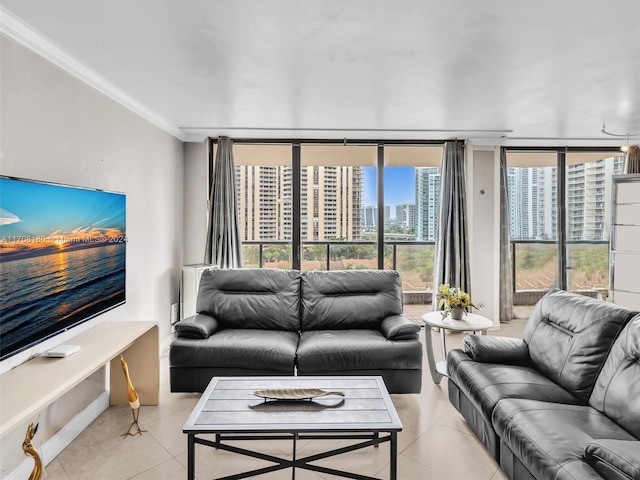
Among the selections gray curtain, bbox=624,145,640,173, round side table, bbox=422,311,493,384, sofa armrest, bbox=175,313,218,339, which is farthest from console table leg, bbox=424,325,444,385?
gray curtain, bbox=624,145,640,173

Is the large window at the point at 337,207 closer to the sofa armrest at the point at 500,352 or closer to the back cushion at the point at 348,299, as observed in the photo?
the back cushion at the point at 348,299

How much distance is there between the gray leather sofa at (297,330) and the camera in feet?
9.94

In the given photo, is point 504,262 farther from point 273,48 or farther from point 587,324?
point 273,48

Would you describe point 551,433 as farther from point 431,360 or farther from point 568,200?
point 568,200

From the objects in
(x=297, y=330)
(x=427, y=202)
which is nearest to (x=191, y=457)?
(x=297, y=330)

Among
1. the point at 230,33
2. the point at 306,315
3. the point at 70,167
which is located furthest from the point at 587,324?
the point at 70,167

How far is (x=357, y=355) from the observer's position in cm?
303

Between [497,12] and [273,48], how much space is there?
4.20ft

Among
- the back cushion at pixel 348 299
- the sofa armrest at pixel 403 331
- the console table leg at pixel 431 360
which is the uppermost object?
the back cushion at pixel 348 299

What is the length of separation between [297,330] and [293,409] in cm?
156

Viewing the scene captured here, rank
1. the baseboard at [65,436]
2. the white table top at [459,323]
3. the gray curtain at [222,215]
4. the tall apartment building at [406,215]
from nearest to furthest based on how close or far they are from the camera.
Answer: the baseboard at [65,436] → the white table top at [459,323] → the gray curtain at [222,215] → the tall apartment building at [406,215]

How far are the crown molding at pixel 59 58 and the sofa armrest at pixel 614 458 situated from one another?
3.29 meters

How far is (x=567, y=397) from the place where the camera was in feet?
7.25

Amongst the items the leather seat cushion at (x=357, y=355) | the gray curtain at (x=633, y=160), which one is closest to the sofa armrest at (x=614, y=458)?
the leather seat cushion at (x=357, y=355)
